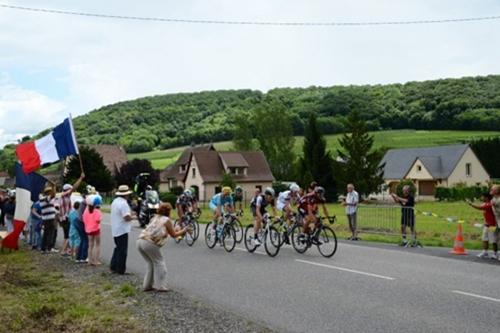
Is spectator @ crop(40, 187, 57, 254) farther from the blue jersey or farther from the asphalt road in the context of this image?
the blue jersey

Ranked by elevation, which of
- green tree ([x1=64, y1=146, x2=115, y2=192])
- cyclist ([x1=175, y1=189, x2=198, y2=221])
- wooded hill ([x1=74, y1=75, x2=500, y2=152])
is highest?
wooded hill ([x1=74, y1=75, x2=500, y2=152])

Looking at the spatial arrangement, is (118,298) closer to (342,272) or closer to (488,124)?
(342,272)

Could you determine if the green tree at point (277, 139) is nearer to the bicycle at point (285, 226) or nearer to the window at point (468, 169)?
the window at point (468, 169)

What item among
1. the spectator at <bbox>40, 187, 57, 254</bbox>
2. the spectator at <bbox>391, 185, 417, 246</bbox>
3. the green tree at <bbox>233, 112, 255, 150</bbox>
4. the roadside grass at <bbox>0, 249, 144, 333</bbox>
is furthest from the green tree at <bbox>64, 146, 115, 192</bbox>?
the roadside grass at <bbox>0, 249, 144, 333</bbox>

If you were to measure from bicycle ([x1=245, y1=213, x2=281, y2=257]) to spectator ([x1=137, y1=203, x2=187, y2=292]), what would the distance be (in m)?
5.50

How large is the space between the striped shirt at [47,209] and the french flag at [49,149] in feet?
4.54

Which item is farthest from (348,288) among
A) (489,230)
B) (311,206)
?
(489,230)

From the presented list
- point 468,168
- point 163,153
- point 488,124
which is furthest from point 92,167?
point 488,124

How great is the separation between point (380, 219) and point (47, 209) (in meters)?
13.3

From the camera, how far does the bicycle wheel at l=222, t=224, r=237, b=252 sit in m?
18.2

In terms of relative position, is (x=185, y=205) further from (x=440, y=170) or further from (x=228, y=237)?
(x=440, y=170)

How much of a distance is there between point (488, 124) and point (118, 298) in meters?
109

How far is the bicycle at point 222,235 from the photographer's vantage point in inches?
A: 719

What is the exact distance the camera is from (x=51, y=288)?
12.2 meters
